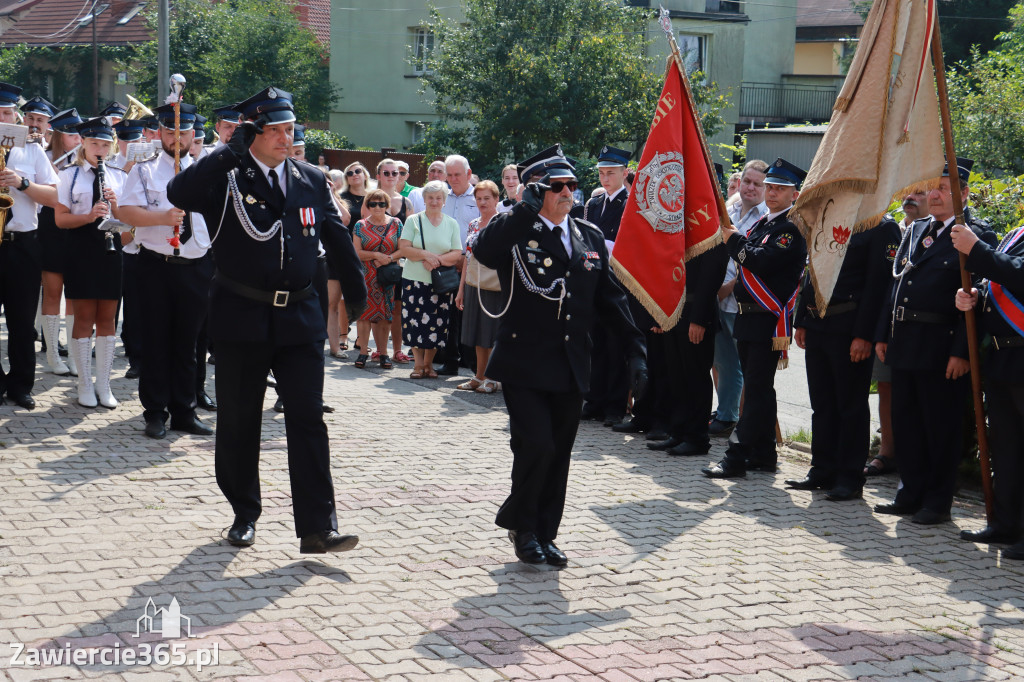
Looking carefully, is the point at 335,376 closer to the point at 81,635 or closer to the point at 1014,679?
the point at 81,635

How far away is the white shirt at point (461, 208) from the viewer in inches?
511

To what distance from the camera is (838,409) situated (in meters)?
8.38

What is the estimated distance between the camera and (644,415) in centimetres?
1016

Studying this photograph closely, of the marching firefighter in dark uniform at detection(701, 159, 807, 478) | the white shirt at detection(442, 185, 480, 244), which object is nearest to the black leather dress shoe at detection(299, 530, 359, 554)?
the marching firefighter in dark uniform at detection(701, 159, 807, 478)

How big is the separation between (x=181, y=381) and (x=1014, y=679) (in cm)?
610

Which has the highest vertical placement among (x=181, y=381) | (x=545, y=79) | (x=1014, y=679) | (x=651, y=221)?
(x=545, y=79)

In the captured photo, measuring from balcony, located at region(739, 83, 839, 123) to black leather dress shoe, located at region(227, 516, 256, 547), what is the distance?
107ft

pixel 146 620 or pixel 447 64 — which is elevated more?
pixel 447 64

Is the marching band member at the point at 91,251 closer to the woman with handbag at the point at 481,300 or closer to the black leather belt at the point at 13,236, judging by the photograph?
the black leather belt at the point at 13,236

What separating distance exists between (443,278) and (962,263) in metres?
6.36

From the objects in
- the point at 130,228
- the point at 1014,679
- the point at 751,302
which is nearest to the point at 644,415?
the point at 751,302

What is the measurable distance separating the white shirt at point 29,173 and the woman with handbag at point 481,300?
376cm

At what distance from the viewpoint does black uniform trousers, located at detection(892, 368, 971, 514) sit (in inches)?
300

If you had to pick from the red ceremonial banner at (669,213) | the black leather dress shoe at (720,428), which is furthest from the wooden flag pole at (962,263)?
the black leather dress shoe at (720,428)
